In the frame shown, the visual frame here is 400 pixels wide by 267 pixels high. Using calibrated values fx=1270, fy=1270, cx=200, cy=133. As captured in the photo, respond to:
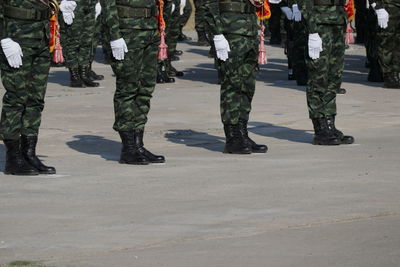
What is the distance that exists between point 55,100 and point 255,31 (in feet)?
17.5

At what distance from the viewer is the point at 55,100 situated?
15.5 meters

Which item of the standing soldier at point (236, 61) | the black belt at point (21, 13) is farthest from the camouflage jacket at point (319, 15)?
the black belt at point (21, 13)

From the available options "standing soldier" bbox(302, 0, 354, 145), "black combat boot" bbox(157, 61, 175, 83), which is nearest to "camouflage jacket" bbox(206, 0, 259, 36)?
"standing soldier" bbox(302, 0, 354, 145)

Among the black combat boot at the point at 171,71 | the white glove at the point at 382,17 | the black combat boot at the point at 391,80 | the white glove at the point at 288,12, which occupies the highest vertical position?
the white glove at the point at 382,17

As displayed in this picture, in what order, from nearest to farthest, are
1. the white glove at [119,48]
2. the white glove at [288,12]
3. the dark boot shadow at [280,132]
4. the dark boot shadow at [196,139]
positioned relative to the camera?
the white glove at [119,48], the dark boot shadow at [196,139], the dark boot shadow at [280,132], the white glove at [288,12]

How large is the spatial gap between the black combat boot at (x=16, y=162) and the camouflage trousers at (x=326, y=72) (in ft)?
9.89

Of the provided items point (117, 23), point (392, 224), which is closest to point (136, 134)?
point (117, 23)

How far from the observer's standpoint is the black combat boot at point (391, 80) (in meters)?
16.5

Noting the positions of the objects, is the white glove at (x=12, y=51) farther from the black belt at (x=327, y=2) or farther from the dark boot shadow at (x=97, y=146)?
the black belt at (x=327, y=2)

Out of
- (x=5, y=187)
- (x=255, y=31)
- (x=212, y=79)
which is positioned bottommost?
(x=212, y=79)

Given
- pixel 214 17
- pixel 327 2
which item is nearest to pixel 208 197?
pixel 214 17

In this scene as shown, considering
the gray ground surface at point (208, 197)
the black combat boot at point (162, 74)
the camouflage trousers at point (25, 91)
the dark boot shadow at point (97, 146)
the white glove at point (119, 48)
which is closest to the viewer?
the gray ground surface at point (208, 197)

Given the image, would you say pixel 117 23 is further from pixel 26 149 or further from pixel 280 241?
pixel 280 241

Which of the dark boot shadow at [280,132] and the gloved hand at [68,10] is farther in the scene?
the gloved hand at [68,10]
